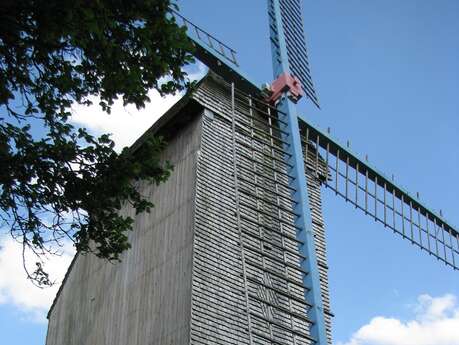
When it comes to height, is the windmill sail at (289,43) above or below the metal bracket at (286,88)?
above

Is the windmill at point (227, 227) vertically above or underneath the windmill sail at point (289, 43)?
underneath

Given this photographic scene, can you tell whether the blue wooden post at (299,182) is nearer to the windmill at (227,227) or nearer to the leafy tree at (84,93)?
the windmill at (227,227)

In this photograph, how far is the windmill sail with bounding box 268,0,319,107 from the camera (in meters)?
15.9

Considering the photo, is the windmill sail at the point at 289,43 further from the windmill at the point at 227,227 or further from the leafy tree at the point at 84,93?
the leafy tree at the point at 84,93

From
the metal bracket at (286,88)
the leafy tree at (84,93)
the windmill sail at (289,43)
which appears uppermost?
the windmill sail at (289,43)

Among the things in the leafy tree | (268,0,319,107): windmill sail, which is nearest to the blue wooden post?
(268,0,319,107): windmill sail

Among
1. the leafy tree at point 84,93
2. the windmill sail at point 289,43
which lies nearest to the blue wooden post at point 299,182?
the windmill sail at point 289,43

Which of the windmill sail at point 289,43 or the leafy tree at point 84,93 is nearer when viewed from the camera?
the leafy tree at point 84,93

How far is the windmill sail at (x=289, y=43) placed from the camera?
1588 cm

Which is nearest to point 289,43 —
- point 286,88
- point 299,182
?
point 286,88

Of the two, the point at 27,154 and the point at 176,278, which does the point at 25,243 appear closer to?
the point at 27,154

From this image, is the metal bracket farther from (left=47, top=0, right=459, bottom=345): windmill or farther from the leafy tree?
the leafy tree

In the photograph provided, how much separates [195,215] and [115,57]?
565 centimetres

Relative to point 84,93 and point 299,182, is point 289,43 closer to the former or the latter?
point 299,182
